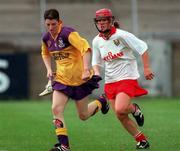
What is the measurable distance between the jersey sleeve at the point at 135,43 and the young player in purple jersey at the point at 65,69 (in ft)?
2.40

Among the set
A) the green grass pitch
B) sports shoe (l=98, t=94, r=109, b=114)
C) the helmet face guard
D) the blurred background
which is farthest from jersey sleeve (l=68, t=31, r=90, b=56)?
the blurred background

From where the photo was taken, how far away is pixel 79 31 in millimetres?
33062

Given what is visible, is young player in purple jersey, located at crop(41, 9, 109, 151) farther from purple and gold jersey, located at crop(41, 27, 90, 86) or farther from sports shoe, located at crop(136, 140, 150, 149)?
sports shoe, located at crop(136, 140, 150, 149)

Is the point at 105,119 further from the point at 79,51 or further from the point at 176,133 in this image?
the point at 79,51

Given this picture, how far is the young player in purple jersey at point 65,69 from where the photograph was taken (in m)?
11.6

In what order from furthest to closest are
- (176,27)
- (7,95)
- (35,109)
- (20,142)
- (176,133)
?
1. (176,27)
2. (7,95)
3. (35,109)
4. (176,133)
5. (20,142)

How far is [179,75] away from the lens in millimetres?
32469

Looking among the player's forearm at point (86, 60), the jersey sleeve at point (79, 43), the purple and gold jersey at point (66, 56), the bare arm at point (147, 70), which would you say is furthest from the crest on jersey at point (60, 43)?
the bare arm at point (147, 70)

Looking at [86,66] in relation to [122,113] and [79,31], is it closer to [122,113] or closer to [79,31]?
[122,113]

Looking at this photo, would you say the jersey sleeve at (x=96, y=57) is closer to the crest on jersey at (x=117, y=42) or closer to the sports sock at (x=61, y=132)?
the crest on jersey at (x=117, y=42)

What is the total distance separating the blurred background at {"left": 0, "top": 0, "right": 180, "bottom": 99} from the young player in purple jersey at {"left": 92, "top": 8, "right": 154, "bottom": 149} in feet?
61.4

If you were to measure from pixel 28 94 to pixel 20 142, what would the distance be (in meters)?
17.9

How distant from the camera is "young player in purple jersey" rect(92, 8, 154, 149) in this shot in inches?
483

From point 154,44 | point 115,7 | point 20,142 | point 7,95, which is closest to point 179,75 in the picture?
point 154,44
